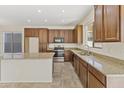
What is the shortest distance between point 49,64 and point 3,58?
4.46 ft

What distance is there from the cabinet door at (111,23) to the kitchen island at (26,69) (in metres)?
2.65

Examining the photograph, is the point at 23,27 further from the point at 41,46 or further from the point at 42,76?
the point at 42,76

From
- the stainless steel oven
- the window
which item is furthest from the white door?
the stainless steel oven

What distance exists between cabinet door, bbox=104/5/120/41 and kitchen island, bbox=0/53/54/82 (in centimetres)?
265

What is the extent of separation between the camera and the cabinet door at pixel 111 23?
2878mm

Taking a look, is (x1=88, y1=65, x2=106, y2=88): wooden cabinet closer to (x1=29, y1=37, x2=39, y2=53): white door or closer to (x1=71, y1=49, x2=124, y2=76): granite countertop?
(x1=71, y1=49, x2=124, y2=76): granite countertop

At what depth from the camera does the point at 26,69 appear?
19.1ft

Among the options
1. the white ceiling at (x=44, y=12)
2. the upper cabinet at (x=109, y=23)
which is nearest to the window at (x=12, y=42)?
the white ceiling at (x=44, y=12)

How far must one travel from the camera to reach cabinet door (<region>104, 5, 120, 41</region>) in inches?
113

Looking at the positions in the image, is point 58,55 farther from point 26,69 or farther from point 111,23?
point 111,23

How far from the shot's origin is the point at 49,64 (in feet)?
19.2

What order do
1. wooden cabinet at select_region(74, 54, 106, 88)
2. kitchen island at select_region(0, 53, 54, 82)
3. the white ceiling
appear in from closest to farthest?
wooden cabinet at select_region(74, 54, 106, 88) → kitchen island at select_region(0, 53, 54, 82) → the white ceiling
